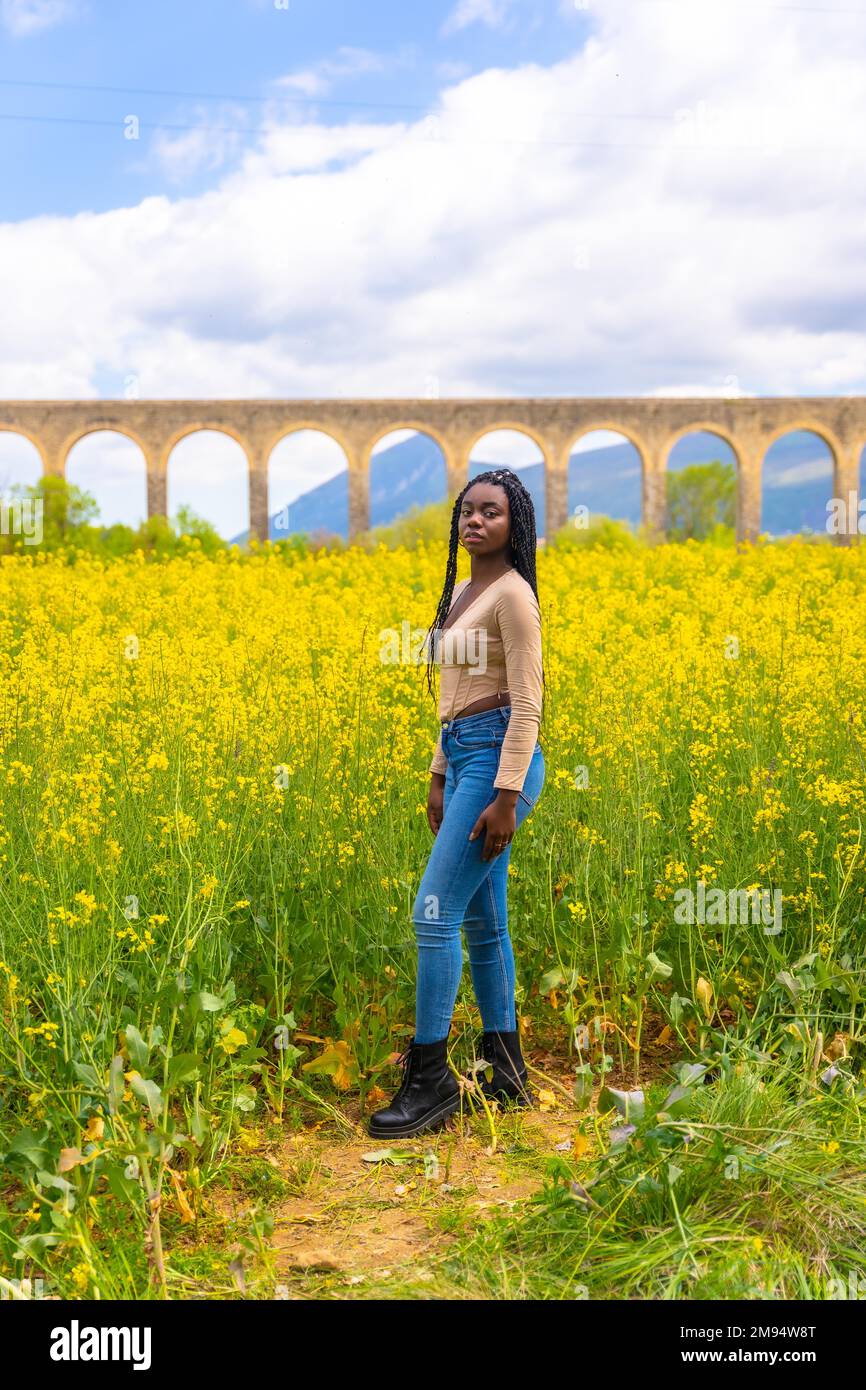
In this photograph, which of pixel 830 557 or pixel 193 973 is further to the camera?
pixel 830 557

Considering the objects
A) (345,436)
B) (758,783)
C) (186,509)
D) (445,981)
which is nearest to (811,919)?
(758,783)

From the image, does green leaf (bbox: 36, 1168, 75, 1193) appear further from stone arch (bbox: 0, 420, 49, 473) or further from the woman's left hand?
stone arch (bbox: 0, 420, 49, 473)

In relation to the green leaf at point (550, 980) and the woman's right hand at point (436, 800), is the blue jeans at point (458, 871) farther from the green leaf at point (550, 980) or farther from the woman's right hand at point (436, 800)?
the green leaf at point (550, 980)

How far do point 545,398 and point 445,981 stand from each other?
33059 mm

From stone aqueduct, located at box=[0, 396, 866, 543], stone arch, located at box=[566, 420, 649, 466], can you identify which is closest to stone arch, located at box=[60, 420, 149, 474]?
stone aqueduct, located at box=[0, 396, 866, 543]

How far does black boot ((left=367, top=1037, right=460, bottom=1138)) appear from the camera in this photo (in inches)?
129

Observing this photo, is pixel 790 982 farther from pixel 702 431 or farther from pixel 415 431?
pixel 702 431

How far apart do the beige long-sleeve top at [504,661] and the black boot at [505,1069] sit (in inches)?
34.1

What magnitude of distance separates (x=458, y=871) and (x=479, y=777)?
9.9 inches

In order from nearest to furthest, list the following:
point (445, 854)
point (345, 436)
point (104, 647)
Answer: point (445, 854) → point (104, 647) → point (345, 436)

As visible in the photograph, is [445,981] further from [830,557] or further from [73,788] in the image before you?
[830,557]

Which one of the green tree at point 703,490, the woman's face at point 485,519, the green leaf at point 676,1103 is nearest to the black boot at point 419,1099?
the green leaf at point 676,1103

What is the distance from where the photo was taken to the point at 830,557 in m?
12.5

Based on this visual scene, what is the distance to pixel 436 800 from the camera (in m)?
3.41
